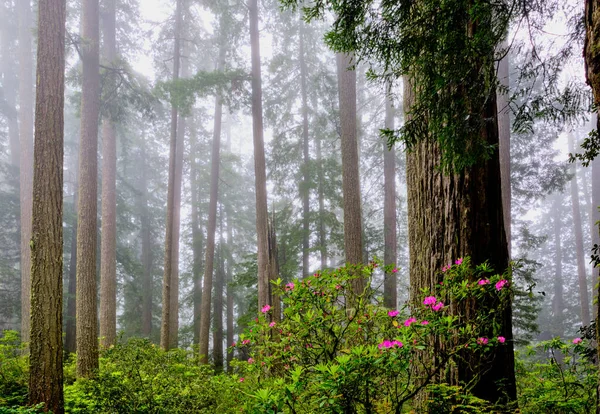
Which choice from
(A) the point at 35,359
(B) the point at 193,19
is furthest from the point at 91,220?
(B) the point at 193,19

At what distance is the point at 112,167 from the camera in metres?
11.4

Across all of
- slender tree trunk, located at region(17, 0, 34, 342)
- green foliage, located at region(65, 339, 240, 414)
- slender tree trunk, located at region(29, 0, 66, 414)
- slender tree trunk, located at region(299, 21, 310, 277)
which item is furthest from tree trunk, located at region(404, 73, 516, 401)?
slender tree trunk, located at region(17, 0, 34, 342)

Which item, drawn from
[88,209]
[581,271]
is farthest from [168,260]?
[581,271]

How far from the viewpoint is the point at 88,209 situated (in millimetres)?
7336

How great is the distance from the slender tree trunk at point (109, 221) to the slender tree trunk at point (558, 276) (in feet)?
72.0

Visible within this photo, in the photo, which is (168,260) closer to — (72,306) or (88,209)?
(88,209)

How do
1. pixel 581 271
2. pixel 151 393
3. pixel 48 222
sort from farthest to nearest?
1. pixel 581 271
2. pixel 48 222
3. pixel 151 393

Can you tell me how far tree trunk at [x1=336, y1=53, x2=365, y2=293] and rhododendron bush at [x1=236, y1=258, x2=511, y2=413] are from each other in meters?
4.12

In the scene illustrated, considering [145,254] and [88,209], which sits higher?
[88,209]

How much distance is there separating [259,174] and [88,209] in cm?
375

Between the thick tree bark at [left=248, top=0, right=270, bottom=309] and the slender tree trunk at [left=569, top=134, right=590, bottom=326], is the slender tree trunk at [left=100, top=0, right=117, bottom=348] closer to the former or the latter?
the thick tree bark at [left=248, top=0, right=270, bottom=309]

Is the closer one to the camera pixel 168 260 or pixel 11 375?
pixel 11 375

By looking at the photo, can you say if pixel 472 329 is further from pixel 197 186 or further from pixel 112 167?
pixel 197 186

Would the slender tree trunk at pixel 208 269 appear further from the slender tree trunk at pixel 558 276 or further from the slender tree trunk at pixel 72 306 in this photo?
the slender tree trunk at pixel 558 276
